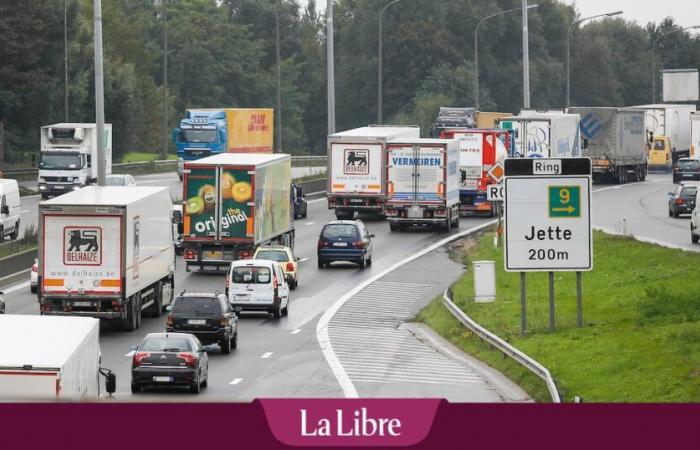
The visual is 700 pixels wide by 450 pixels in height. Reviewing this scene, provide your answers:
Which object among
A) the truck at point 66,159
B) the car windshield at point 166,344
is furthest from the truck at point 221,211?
the truck at point 66,159

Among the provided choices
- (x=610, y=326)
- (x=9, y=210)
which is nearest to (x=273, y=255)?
(x=9, y=210)

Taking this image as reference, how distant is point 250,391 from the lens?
26.5 m

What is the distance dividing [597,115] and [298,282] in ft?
156

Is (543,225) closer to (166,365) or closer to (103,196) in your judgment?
(166,365)

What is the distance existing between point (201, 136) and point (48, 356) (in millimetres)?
74575

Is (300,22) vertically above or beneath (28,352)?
above

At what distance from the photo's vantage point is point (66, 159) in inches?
2970

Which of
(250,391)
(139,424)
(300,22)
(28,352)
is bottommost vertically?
(250,391)

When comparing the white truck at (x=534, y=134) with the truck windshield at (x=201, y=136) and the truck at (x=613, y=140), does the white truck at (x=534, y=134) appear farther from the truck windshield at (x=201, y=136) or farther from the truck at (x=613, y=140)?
the truck windshield at (x=201, y=136)

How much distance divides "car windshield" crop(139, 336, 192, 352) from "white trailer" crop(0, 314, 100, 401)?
394 inches

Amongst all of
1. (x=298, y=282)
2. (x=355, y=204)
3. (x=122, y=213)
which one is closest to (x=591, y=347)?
(x=122, y=213)

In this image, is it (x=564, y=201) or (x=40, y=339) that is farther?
(x=564, y=201)

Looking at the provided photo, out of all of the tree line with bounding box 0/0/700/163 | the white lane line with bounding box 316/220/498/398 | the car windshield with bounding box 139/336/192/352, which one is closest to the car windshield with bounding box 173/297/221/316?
the white lane line with bounding box 316/220/498/398

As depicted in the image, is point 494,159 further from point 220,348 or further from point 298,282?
point 220,348
